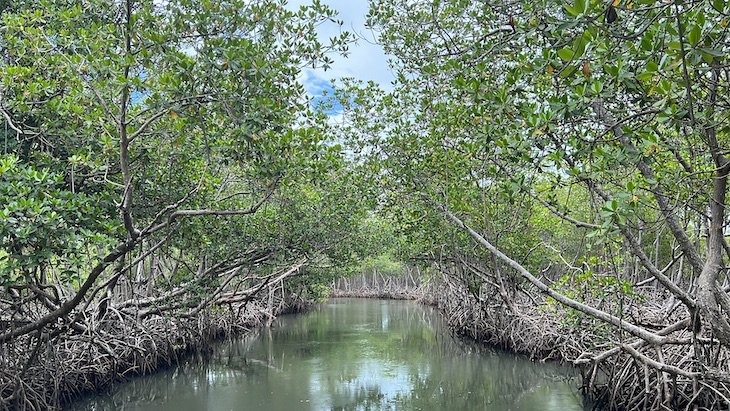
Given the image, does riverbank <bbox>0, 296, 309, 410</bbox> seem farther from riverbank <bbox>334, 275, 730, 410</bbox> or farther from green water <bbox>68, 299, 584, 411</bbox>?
riverbank <bbox>334, 275, 730, 410</bbox>

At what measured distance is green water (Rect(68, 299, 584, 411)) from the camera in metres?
6.52

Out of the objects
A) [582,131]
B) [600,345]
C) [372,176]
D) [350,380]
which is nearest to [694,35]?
[582,131]

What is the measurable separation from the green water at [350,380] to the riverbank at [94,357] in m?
0.22

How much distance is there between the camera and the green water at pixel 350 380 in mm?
6523

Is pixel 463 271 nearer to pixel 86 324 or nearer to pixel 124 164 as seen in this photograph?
pixel 86 324

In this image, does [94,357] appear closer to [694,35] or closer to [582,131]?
[582,131]

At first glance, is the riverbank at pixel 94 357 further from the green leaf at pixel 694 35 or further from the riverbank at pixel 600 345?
the green leaf at pixel 694 35

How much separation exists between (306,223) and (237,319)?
4.28 meters

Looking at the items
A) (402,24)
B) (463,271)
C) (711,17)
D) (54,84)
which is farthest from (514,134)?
(463,271)

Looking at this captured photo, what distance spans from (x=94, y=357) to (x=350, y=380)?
3439mm

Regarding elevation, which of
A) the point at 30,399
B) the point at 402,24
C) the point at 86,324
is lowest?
the point at 30,399

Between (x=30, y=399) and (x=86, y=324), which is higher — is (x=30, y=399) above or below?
below

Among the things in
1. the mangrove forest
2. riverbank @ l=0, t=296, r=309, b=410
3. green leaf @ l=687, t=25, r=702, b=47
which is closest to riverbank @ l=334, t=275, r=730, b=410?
the mangrove forest

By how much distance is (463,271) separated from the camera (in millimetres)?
11336
